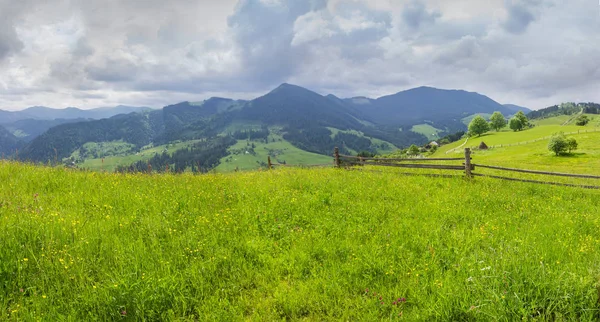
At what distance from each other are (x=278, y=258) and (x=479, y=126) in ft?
450

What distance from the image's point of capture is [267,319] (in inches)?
159

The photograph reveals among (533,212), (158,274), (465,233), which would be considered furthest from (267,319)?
(533,212)

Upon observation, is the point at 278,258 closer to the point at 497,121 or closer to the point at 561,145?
the point at 561,145

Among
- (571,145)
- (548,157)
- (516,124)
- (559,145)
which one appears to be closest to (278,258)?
(548,157)

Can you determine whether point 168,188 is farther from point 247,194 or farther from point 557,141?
point 557,141

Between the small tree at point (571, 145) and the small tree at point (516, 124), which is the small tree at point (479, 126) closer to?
the small tree at point (516, 124)

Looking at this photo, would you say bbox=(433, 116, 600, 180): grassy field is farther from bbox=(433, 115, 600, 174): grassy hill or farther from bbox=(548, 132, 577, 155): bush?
bbox=(548, 132, 577, 155): bush

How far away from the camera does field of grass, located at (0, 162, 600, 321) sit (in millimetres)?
3922

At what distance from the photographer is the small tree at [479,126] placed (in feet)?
386

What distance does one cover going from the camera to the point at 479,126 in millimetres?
118875

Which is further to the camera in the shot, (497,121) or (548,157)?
(497,121)

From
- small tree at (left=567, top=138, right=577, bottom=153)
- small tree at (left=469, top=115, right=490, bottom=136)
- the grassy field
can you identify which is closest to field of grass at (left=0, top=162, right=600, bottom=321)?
the grassy field

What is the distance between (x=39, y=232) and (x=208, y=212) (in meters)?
3.18

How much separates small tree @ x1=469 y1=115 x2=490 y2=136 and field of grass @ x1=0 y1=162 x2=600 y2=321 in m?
128
